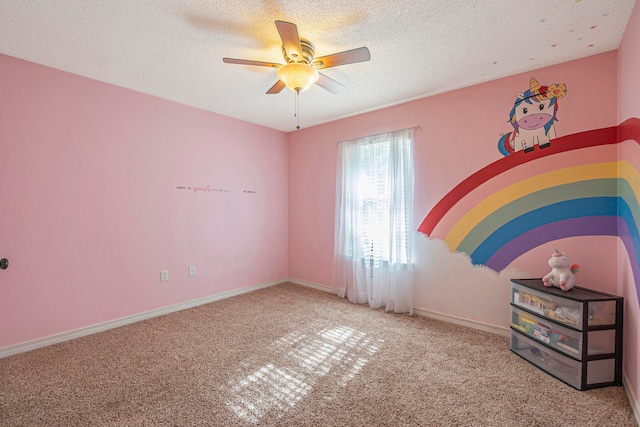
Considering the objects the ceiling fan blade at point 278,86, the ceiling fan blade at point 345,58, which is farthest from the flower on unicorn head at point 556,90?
the ceiling fan blade at point 278,86

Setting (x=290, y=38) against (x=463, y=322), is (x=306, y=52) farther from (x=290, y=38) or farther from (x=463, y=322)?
(x=463, y=322)

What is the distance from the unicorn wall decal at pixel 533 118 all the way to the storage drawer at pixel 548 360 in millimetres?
1654

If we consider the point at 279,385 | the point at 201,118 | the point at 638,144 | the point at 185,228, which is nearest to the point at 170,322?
the point at 185,228

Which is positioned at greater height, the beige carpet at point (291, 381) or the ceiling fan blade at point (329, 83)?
the ceiling fan blade at point (329, 83)

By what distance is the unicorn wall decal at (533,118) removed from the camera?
2.52 m

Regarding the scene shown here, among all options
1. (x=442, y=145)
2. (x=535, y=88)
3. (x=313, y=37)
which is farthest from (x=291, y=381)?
(x=535, y=88)

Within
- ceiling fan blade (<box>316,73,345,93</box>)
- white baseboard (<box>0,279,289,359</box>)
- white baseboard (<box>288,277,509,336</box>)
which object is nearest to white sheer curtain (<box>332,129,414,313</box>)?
white baseboard (<box>288,277,509,336</box>)

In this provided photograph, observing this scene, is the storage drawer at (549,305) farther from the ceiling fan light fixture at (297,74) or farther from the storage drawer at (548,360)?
the ceiling fan light fixture at (297,74)

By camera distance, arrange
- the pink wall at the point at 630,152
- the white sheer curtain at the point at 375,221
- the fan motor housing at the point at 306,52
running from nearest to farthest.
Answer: the pink wall at the point at 630,152
the fan motor housing at the point at 306,52
the white sheer curtain at the point at 375,221

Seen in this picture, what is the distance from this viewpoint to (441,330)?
9.44ft

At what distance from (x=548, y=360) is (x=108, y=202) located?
4.11 metres

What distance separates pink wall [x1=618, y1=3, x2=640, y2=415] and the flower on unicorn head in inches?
13.4

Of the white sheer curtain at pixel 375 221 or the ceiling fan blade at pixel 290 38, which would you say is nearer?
the ceiling fan blade at pixel 290 38

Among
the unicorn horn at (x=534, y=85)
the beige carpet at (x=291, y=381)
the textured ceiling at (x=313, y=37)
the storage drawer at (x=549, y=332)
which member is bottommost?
the beige carpet at (x=291, y=381)
